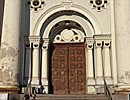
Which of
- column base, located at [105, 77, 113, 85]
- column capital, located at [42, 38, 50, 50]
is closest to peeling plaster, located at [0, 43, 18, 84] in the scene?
column capital, located at [42, 38, 50, 50]

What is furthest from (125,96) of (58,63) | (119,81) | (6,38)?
(6,38)

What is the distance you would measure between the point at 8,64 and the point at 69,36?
503 cm

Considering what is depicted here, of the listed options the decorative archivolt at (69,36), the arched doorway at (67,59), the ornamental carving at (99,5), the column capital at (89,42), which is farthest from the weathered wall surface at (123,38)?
the decorative archivolt at (69,36)

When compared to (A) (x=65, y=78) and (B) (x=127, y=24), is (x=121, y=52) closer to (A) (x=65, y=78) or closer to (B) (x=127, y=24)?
(B) (x=127, y=24)

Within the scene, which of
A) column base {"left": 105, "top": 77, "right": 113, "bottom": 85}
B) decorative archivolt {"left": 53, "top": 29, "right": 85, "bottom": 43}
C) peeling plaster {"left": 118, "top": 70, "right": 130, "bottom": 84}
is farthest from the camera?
decorative archivolt {"left": 53, "top": 29, "right": 85, "bottom": 43}

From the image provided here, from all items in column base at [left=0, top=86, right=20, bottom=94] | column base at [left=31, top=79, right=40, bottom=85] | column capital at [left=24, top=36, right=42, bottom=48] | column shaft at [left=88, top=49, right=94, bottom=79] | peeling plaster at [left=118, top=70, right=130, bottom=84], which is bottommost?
column base at [left=0, top=86, right=20, bottom=94]

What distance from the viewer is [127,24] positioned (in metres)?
15.0

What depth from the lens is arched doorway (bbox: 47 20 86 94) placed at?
54.9ft

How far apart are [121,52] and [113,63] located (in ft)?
3.95

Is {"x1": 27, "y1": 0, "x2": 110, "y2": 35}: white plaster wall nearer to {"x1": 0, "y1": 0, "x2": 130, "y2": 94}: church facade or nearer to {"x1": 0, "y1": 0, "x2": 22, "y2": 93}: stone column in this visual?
{"x1": 0, "y1": 0, "x2": 130, "y2": 94}: church facade

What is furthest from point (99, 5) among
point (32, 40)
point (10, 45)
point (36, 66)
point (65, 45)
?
point (10, 45)

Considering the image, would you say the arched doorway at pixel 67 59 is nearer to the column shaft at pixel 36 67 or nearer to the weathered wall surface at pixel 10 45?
the column shaft at pixel 36 67

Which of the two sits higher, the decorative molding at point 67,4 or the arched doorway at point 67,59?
the decorative molding at point 67,4

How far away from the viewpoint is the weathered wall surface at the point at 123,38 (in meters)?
14.5
